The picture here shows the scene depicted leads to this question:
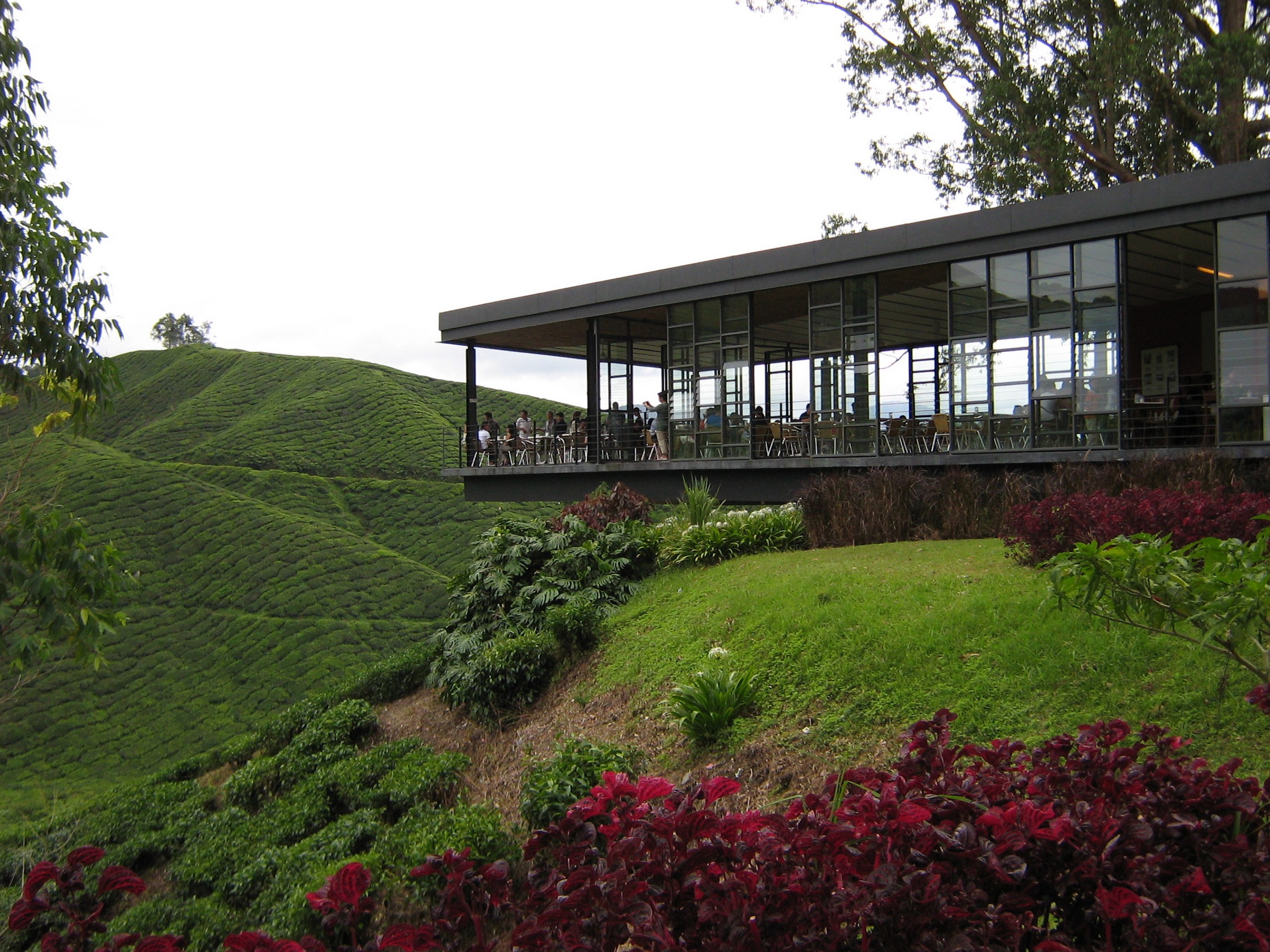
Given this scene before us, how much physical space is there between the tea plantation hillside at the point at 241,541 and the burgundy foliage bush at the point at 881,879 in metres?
6.63

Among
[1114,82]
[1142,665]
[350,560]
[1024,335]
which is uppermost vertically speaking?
[1114,82]

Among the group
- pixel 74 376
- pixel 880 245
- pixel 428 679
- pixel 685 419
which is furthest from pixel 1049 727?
pixel 685 419

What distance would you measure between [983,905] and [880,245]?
1451 cm

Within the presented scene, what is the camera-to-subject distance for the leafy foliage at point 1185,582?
128 inches

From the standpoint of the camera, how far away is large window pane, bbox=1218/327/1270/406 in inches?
492

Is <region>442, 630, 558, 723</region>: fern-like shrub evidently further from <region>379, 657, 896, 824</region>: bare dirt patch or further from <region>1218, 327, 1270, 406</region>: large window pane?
<region>1218, 327, 1270, 406</region>: large window pane

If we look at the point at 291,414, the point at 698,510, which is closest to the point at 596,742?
the point at 698,510

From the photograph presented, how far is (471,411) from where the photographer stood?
→ 21969mm

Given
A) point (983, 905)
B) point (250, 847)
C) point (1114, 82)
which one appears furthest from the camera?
point (1114, 82)

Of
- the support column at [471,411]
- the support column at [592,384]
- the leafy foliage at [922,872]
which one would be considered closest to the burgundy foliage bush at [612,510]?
the support column at [592,384]

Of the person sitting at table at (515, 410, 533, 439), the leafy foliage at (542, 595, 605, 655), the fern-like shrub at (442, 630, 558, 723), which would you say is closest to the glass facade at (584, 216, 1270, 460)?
the person sitting at table at (515, 410, 533, 439)

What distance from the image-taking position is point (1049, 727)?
18.1 feet

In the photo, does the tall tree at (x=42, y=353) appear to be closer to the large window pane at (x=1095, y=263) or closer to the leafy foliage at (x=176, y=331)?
the large window pane at (x=1095, y=263)

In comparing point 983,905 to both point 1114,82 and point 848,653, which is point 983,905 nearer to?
point 848,653
